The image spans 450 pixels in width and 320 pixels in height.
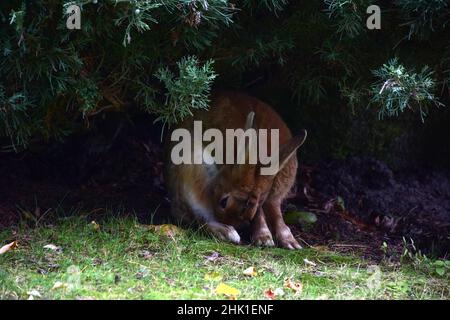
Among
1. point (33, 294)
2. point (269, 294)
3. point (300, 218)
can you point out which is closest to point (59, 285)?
point (33, 294)

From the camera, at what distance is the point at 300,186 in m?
6.80

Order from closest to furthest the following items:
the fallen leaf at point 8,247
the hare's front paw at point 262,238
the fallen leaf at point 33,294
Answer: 1. the fallen leaf at point 33,294
2. the fallen leaf at point 8,247
3. the hare's front paw at point 262,238

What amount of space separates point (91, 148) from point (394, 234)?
2.92m

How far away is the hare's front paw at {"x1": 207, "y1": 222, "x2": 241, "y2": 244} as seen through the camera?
17.5ft

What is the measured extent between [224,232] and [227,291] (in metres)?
1.32

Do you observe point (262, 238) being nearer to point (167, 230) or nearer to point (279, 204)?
point (279, 204)

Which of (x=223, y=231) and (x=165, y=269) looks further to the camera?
(x=223, y=231)

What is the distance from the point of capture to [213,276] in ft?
14.5

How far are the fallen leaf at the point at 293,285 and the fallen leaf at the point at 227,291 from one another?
1.19 feet

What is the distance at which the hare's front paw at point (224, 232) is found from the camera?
5.34 meters

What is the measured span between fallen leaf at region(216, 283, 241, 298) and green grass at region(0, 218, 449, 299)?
0.04m

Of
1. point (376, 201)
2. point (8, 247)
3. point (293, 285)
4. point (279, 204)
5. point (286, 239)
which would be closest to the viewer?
point (293, 285)

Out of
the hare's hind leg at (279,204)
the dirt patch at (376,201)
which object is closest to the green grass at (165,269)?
the hare's hind leg at (279,204)

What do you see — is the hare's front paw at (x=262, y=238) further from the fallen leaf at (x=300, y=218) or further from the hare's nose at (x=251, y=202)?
the fallen leaf at (x=300, y=218)
